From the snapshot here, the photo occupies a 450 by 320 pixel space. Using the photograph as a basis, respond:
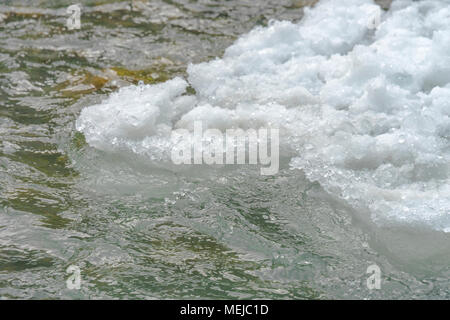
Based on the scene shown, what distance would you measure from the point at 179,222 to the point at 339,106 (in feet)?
5.29

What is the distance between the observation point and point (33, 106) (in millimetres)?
4742

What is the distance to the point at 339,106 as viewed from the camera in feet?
14.7

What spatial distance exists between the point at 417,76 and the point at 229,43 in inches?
70.6

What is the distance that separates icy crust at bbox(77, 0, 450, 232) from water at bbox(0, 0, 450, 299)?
0.09 ft

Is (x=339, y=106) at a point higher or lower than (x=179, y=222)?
higher

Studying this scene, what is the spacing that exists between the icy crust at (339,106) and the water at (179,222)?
3cm

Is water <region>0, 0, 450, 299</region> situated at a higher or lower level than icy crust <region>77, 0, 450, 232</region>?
lower

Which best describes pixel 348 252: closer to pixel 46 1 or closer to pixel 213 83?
pixel 213 83

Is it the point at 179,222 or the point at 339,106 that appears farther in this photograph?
the point at 339,106

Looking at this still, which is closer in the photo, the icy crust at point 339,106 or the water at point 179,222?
the water at point 179,222

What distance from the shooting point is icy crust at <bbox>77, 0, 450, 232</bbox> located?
3.74 m

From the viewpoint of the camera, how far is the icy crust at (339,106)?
147 inches
